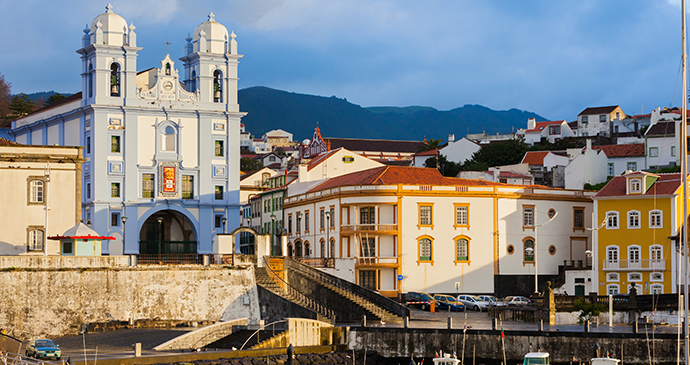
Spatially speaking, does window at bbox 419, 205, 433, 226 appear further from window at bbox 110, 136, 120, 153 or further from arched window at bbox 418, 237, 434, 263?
window at bbox 110, 136, 120, 153

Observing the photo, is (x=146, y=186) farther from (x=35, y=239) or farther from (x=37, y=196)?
(x=35, y=239)

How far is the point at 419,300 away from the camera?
2154 inches

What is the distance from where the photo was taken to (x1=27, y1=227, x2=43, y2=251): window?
51.2 m

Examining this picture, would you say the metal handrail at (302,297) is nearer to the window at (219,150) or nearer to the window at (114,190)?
the window at (114,190)

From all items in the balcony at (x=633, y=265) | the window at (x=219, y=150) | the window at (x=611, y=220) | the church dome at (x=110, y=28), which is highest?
the church dome at (x=110, y=28)

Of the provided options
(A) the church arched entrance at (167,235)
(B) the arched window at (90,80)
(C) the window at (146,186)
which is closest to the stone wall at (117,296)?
(C) the window at (146,186)

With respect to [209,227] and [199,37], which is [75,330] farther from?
[199,37]

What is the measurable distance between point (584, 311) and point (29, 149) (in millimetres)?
30508

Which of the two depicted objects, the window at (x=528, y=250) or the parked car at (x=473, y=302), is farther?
the window at (x=528, y=250)

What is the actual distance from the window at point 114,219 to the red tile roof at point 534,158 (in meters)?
47.4

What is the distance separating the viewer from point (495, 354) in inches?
1545

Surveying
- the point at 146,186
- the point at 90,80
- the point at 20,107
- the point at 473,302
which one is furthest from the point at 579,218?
the point at 20,107

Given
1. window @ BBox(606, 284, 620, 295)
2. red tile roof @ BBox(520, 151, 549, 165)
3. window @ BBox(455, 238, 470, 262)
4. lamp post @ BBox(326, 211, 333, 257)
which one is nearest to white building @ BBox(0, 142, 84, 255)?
lamp post @ BBox(326, 211, 333, 257)

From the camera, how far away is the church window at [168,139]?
65.4 meters
